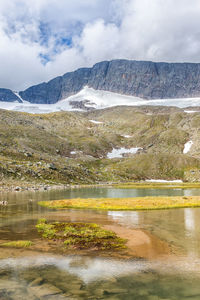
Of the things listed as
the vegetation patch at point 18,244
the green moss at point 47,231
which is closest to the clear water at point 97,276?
the vegetation patch at point 18,244

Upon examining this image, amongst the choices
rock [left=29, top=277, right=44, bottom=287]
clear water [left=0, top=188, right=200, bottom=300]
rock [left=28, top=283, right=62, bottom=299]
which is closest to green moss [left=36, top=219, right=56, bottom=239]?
clear water [left=0, top=188, right=200, bottom=300]

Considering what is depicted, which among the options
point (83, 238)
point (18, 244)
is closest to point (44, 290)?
point (18, 244)

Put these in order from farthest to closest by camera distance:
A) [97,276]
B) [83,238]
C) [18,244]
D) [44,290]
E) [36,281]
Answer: [83,238] → [18,244] → [97,276] → [36,281] → [44,290]

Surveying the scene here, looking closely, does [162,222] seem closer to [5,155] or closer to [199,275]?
[199,275]

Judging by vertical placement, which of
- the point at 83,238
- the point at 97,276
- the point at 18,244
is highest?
the point at 18,244

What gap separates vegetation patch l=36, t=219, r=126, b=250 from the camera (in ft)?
100

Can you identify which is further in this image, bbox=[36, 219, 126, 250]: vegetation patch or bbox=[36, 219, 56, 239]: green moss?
bbox=[36, 219, 56, 239]: green moss

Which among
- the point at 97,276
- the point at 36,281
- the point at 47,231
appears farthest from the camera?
the point at 47,231

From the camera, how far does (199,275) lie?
21.9 metres

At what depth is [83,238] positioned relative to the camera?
108 feet

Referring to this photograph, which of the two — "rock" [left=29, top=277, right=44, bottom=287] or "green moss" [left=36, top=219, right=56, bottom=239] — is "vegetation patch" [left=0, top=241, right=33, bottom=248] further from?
"rock" [left=29, top=277, right=44, bottom=287]

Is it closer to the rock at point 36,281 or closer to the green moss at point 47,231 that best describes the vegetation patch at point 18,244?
the green moss at point 47,231

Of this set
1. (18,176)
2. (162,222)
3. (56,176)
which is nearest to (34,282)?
(162,222)

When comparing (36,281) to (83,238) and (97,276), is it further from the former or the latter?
(83,238)
